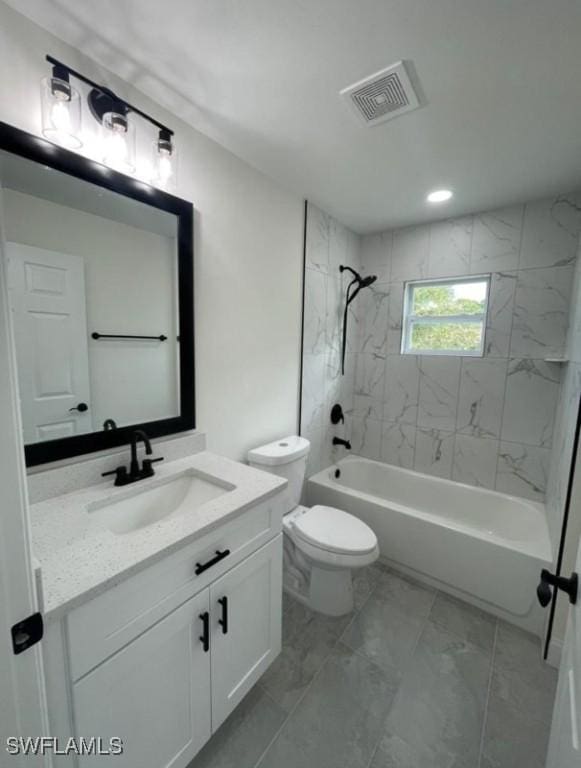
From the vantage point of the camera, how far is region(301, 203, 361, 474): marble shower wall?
2260 mm

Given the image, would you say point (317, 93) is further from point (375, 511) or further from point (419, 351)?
point (375, 511)

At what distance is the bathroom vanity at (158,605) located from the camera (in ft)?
2.35

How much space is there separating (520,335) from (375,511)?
5.05 feet

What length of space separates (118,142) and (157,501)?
134cm

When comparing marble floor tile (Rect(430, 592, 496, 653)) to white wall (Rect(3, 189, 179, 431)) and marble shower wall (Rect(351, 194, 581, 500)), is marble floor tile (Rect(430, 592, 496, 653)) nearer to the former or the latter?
marble shower wall (Rect(351, 194, 581, 500))

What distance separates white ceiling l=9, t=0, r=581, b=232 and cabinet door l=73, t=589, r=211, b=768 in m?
1.75

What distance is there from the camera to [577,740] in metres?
0.55

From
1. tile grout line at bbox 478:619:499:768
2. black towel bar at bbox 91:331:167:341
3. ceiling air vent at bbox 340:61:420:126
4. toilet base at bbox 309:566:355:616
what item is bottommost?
tile grout line at bbox 478:619:499:768

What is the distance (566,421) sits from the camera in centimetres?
162

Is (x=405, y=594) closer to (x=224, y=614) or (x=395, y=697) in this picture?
(x=395, y=697)

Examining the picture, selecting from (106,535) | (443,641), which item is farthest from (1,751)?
(443,641)

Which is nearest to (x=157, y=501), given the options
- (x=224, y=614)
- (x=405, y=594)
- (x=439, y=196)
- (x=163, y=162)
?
(x=224, y=614)

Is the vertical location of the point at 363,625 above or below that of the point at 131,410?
below

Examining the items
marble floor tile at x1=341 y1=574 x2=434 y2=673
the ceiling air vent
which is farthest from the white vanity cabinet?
the ceiling air vent
